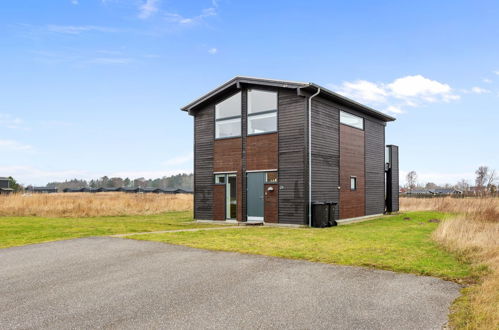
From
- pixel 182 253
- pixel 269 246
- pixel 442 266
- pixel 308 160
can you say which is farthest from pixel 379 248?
pixel 308 160

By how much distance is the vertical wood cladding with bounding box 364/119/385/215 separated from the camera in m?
22.0

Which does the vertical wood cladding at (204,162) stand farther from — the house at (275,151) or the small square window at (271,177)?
the small square window at (271,177)

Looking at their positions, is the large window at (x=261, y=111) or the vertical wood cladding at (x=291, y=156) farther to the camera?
the large window at (x=261, y=111)

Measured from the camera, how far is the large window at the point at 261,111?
17109 mm

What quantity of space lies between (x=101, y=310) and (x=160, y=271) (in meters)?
2.27

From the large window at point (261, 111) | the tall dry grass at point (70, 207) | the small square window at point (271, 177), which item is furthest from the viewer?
the tall dry grass at point (70, 207)

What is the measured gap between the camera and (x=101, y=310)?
5172 millimetres

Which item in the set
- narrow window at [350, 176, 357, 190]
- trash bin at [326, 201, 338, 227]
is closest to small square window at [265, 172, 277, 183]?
trash bin at [326, 201, 338, 227]

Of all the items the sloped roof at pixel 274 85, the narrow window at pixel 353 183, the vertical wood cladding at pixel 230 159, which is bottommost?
the narrow window at pixel 353 183

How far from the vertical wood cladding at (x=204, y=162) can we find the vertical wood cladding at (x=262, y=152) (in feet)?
8.15

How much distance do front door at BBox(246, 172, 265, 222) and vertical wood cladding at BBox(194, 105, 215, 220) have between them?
2.46 metres

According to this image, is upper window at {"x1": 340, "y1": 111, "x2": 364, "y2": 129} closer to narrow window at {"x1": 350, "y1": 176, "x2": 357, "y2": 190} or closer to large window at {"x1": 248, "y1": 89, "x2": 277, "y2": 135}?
narrow window at {"x1": 350, "y1": 176, "x2": 357, "y2": 190}

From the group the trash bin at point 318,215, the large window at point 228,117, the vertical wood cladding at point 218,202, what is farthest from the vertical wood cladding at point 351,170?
the vertical wood cladding at point 218,202

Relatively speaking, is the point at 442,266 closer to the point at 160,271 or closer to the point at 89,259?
the point at 160,271
